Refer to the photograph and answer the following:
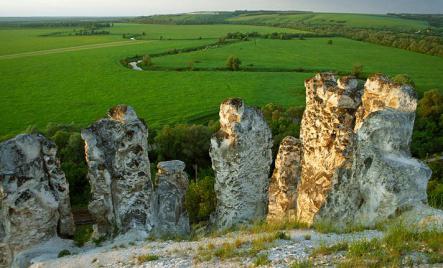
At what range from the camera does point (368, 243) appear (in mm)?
10094

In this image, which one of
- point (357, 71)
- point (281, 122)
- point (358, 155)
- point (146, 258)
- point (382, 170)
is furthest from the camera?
point (357, 71)

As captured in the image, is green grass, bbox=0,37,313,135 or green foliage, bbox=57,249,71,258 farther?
green grass, bbox=0,37,313,135

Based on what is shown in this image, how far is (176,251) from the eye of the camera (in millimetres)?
12703

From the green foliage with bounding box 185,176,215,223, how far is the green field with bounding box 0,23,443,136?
32411 millimetres

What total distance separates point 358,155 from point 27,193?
1146cm

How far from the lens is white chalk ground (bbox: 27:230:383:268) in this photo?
434 inches

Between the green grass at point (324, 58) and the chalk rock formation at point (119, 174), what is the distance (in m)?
73.7

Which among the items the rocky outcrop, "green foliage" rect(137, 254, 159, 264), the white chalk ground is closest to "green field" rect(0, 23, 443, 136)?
the rocky outcrop

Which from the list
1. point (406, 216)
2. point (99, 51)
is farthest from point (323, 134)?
point (99, 51)

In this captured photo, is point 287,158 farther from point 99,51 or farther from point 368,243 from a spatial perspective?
point 99,51

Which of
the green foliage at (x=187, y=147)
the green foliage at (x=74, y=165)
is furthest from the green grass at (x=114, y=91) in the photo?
the green foliage at (x=74, y=165)

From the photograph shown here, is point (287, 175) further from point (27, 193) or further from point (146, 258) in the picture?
point (27, 193)

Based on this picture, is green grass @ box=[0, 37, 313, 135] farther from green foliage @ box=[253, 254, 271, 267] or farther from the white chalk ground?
green foliage @ box=[253, 254, 271, 267]

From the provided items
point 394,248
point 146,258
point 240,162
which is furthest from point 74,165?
point 394,248
